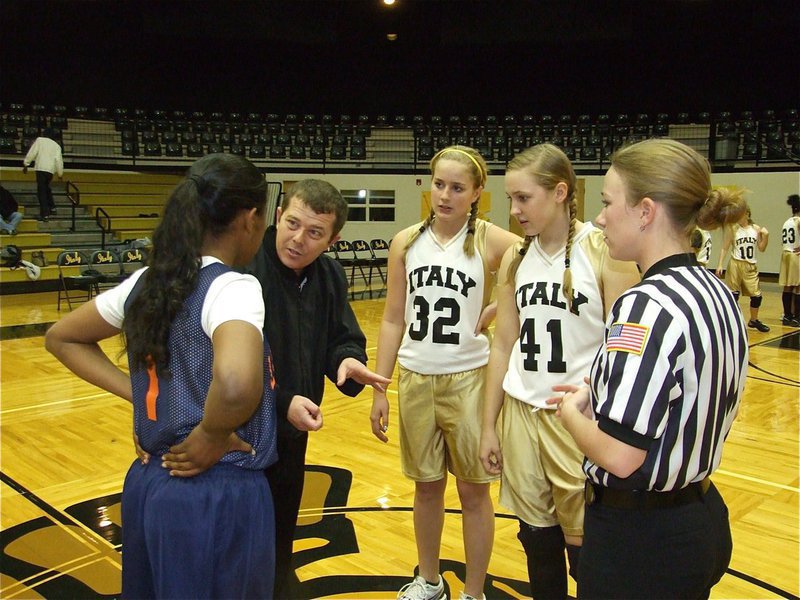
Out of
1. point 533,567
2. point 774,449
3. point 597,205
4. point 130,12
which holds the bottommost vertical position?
point 774,449

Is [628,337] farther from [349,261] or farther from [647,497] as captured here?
[349,261]

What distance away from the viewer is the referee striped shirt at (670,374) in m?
1.40

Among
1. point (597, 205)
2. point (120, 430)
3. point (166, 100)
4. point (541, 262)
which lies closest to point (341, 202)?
point (541, 262)

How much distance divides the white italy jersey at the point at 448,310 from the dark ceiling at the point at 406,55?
55.0 ft

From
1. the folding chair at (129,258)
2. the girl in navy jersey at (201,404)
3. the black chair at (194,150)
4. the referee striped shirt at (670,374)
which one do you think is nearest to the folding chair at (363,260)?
the folding chair at (129,258)

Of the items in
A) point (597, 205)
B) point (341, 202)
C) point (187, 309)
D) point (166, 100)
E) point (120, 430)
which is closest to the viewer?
point (187, 309)

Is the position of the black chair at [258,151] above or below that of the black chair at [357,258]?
above

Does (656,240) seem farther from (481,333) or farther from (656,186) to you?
(481,333)

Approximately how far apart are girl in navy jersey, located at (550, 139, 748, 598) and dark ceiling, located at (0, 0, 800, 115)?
1793cm

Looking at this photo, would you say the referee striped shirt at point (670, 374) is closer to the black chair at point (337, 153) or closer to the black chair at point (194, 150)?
the black chair at point (194, 150)

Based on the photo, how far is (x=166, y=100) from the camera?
18266mm

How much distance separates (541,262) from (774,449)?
3511 millimetres

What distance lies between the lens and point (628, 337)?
4.68 feet

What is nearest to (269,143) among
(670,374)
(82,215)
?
(82,215)
